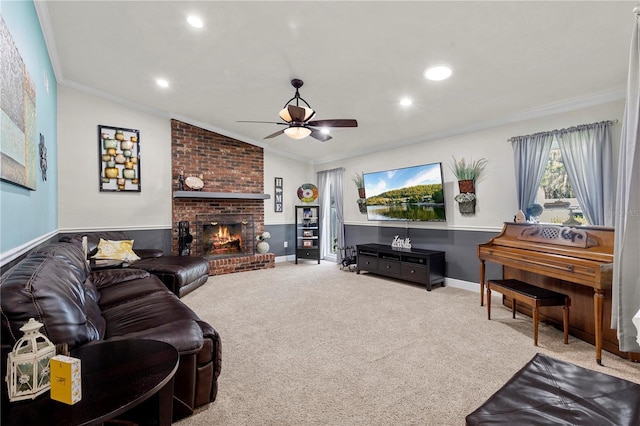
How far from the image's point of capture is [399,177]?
5145 mm

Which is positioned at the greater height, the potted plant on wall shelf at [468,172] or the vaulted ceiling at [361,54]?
the vaulted ceiling at [361,54]

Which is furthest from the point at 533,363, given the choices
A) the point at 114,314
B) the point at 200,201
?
the point at 200,201

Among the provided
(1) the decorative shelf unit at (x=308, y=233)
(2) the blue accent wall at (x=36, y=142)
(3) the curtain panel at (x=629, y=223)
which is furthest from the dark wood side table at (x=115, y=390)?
(1) the decorative shelf unit at (x=308, y=233)

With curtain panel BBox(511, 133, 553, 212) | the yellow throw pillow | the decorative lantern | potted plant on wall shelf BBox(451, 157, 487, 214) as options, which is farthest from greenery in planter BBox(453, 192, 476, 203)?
the yellow throw pillow

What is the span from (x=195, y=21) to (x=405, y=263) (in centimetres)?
405

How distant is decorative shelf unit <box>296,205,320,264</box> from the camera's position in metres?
6.68

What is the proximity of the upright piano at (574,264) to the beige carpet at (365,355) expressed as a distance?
0.17 meters

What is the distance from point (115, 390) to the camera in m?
1.03

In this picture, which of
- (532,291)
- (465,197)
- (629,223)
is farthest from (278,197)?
(629,223)

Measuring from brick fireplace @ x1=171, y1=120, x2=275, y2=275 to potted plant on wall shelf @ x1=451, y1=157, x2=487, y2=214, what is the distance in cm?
367

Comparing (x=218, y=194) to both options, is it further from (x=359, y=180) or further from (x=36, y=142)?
(x=36, y=142)

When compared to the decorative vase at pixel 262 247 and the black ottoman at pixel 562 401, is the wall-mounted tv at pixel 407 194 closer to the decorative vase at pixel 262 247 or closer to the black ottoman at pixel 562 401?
the decorative vase at pixel 262 247

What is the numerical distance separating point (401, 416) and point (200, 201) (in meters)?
5.13

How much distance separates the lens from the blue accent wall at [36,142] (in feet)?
6.20
